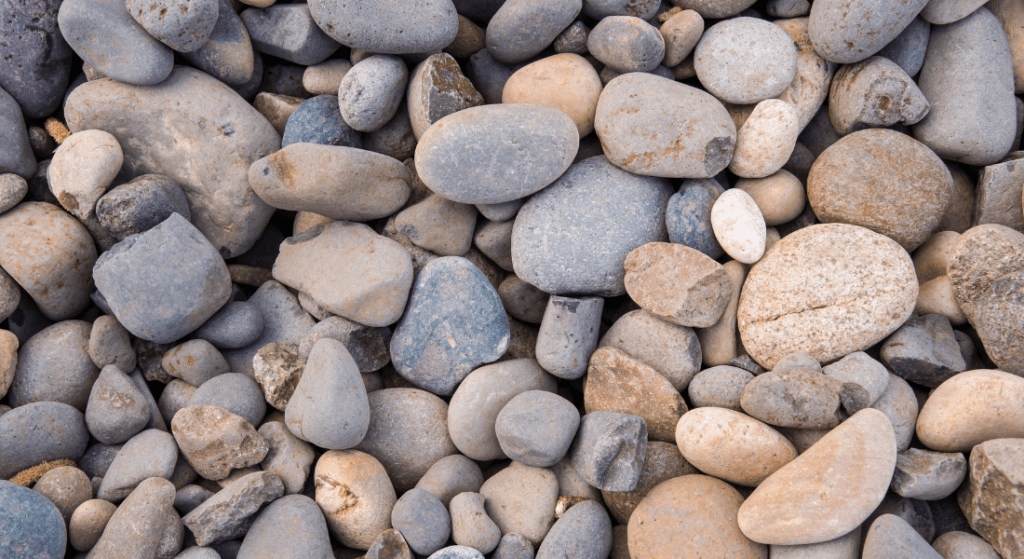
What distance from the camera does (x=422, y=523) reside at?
6.48ft

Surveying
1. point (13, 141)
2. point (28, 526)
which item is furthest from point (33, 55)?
point (28, 526)

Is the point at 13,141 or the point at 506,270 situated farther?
the point at 506,270

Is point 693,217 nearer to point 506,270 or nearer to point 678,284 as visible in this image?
point 678,284

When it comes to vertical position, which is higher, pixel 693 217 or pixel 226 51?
pixel 226 51

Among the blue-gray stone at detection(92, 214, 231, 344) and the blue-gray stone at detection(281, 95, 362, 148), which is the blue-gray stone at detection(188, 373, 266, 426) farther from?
the blue-gray stone at detection(281, 95, 362, 148)

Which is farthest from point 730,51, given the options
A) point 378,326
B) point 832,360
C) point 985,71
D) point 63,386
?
point 63,386

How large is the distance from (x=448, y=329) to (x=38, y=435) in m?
1.46

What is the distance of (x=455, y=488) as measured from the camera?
217cm

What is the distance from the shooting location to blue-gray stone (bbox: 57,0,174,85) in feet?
7.14

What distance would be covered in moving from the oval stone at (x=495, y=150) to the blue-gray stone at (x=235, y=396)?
1.02 m

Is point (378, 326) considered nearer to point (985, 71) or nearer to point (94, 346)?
point (94, 346)

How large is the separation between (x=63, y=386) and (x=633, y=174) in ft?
7.62

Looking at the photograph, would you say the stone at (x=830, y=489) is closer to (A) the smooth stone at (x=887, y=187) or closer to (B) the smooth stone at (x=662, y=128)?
(A) the smooth stone at (x=887, y=187)

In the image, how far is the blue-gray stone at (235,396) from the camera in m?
2.17
